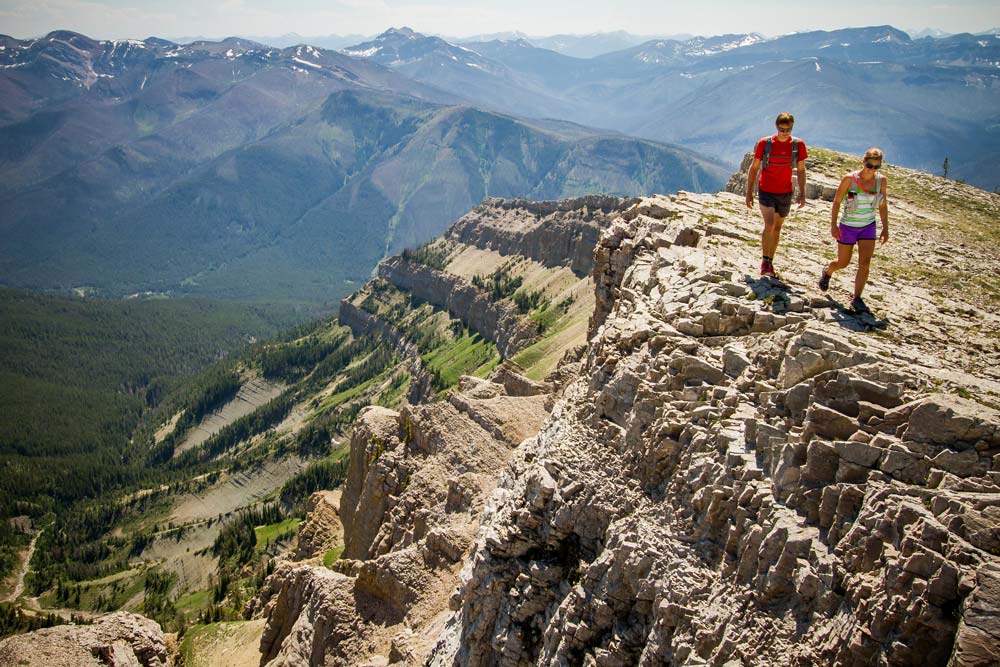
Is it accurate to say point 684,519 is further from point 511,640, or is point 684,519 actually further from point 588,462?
point 511,640

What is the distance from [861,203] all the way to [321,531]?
165ft

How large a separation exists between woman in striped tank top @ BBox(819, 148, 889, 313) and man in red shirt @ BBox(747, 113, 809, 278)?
222 cm

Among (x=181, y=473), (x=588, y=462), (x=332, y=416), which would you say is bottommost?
(x=181, y=473)

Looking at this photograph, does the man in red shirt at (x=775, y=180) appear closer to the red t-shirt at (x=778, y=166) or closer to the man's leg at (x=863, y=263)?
the red t-shirt at (x=778, y=166)

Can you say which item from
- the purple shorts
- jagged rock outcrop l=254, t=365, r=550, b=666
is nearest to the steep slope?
the purple shorts

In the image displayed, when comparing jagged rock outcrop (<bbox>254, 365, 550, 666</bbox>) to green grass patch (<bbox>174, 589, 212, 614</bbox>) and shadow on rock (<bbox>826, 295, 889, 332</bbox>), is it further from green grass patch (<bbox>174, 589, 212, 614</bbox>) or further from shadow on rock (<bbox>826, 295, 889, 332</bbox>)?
green grass patch (<bbox>174, 589, 212, 614</bbox>)

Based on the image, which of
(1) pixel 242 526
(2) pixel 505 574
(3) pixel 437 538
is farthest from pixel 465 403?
(1) pixel 242 526

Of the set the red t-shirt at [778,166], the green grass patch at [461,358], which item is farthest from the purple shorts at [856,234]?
the green grass patch at [461,358]

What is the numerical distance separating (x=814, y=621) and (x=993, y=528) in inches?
152

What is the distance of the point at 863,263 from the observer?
68.4 ft

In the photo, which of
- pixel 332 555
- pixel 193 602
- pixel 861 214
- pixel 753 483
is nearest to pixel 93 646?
pixel 332 555

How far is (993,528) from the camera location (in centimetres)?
1227

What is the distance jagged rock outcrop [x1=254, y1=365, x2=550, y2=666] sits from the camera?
34.2 metres

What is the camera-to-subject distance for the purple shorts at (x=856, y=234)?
21406mm
